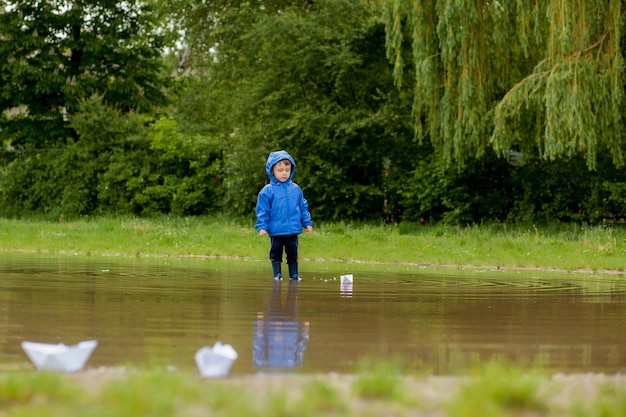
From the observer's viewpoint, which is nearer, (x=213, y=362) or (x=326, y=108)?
(x=213, y=362)

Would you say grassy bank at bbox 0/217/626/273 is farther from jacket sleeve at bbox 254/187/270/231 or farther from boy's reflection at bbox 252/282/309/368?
boy's reflection at bbox 252/282/309/368

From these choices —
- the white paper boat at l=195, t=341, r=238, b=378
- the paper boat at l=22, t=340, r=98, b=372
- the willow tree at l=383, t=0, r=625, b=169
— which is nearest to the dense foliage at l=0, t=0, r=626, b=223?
the willow tree at l=383, t=0, r=625, b=169

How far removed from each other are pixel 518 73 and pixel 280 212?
1455 cm

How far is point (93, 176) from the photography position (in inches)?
1564

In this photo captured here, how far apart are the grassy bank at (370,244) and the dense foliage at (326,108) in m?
2.07

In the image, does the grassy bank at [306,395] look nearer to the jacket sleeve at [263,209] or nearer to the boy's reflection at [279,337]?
the boy's reflection at [279,337]

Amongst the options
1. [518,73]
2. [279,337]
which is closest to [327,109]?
[518,73]

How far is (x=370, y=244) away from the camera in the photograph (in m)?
24.4

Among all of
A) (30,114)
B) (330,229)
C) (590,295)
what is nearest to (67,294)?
(590,295)

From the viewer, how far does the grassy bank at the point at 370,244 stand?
840 inches

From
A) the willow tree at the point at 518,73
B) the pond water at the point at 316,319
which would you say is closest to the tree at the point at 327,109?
the willow tree at the point at 518,73

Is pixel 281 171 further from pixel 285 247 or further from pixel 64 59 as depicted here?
pixel 64 59

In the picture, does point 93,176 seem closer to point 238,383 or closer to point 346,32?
point 346,32

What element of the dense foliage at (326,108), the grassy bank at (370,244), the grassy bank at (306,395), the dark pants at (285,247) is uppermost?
the dense foliage at (326,108)
